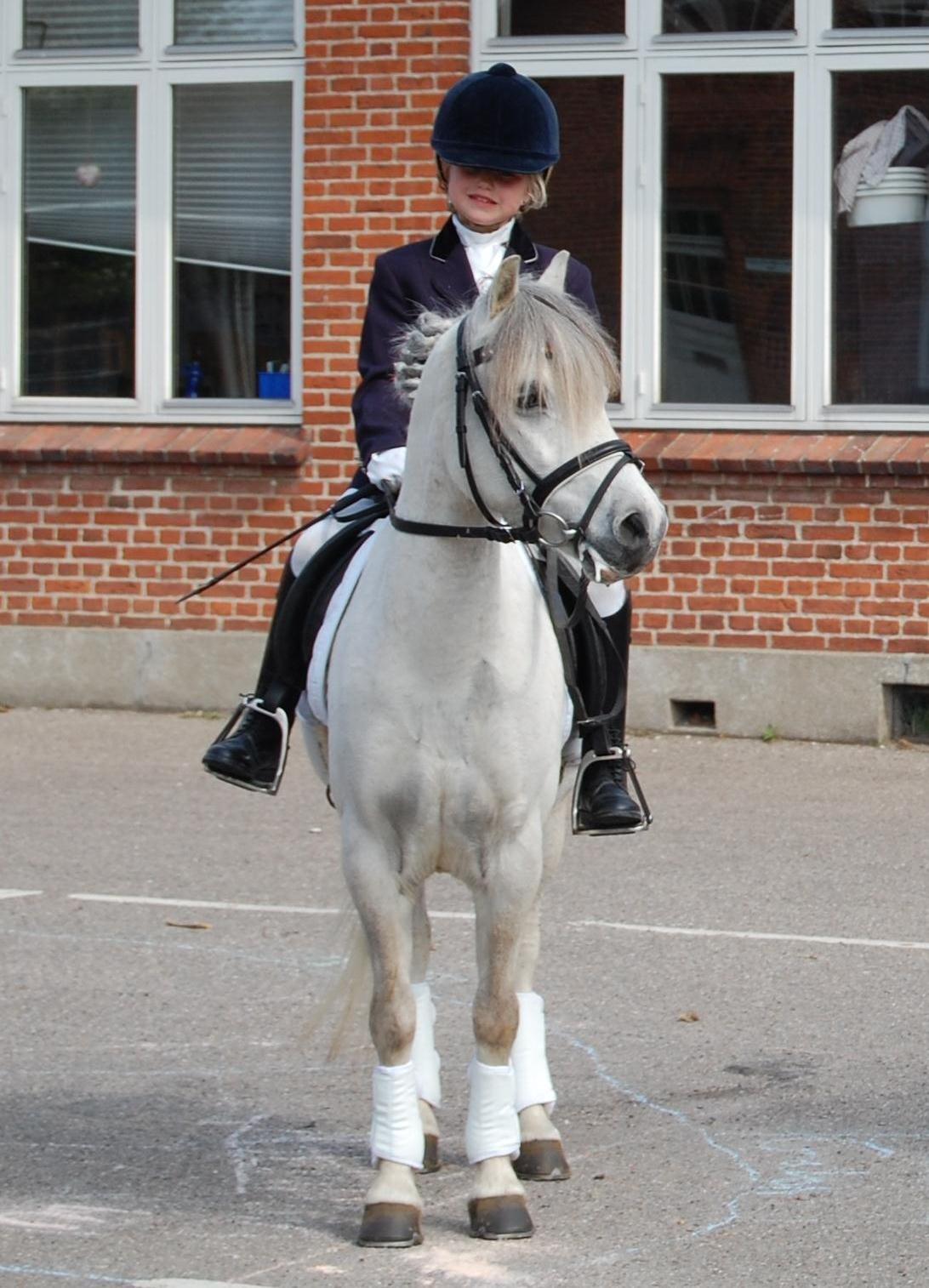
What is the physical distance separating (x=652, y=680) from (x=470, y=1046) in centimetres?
575

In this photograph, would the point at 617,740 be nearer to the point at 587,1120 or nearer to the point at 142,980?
the point at 587,1120

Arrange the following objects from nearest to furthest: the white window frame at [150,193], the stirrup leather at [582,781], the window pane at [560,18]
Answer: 1. the stirrup leather at [582,781]
2. the window pane at [560,18]
3. the white window frame at [150,193]

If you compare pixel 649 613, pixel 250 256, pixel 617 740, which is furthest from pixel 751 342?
pixel 617 740

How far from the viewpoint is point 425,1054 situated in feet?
18.3

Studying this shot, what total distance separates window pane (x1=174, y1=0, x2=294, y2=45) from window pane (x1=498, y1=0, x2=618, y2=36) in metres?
1.31

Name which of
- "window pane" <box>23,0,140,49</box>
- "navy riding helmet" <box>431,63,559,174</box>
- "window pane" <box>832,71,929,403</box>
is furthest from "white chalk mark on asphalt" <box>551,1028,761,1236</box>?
"window pane" <box>23,0,140,49</box>

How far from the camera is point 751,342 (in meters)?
12.6

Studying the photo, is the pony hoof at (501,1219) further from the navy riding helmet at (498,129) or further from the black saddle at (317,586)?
the navy riding helmet at (498,129)

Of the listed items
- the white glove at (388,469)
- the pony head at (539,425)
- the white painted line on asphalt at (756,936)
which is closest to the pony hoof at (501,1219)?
the pony head at (539,425)

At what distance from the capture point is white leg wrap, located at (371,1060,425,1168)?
511cm

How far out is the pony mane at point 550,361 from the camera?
4535 mm

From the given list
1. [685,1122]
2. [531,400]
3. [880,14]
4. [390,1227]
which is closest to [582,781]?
[685,1122]

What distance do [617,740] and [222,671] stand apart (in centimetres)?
722

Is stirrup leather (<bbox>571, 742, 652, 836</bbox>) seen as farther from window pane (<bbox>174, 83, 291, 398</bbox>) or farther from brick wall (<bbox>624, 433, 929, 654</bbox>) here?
window pane (<bbox>174, 83, 291, 398</bbox>)
